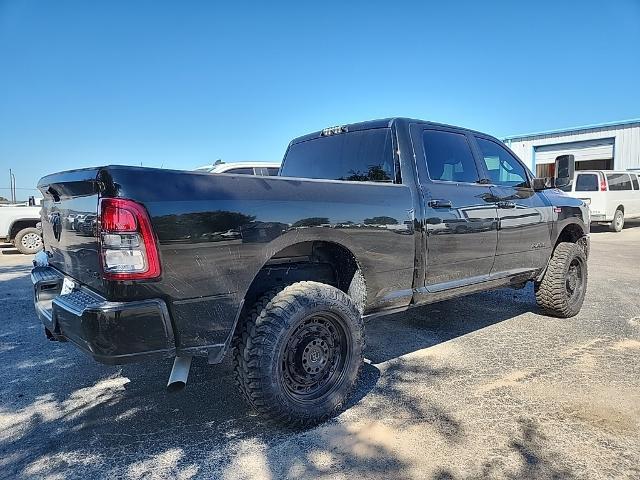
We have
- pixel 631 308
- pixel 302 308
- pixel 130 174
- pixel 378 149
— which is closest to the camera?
pixel 130 174

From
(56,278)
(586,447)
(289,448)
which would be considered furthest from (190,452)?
(586,447)

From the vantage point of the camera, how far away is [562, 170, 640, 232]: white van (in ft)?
48.7

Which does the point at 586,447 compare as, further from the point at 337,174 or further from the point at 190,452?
the point at 337,174

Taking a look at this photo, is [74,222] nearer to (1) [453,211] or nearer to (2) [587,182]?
(1) [453,211]

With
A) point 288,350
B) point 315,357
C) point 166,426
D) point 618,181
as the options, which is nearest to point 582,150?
point 618,181

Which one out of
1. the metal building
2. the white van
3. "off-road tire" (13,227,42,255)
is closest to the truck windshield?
"off-road tire" (13,227,42,255)

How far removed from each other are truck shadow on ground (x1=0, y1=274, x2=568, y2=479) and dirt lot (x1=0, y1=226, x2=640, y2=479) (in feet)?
0.03

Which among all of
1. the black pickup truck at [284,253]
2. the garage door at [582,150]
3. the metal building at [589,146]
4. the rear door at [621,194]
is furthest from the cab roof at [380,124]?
the garage door at [582,150]

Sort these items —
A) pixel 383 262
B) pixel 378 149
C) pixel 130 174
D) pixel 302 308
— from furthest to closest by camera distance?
pixel 378 149 < pixel 383 262 < pixel 302 308 < pixel 130 174

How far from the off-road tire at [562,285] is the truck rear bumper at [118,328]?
4.15m

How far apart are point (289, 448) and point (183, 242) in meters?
1.27

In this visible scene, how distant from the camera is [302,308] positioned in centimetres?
272

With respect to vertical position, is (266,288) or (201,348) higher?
(266,288)

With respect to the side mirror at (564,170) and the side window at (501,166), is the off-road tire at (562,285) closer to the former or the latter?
the side mirror at (564,170)
